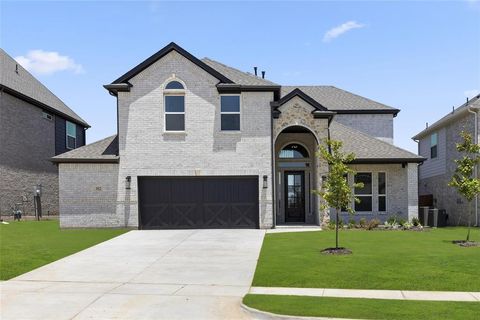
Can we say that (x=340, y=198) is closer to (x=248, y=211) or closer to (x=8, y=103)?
(x=248, y=211)

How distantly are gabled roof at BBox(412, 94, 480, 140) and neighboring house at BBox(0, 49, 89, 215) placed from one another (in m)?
24.9

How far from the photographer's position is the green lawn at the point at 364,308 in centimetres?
820

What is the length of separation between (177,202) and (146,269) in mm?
9095

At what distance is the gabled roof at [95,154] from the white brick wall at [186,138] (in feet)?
2.36

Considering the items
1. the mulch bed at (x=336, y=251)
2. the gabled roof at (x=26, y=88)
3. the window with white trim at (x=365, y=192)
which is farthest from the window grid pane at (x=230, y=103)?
the gabled roof at (x=26, y=88)

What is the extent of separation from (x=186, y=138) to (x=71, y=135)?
1906 centimetres

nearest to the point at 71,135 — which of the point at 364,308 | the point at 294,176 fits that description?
the point at 294,176

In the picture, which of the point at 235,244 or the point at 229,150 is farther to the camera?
the point at 229,150

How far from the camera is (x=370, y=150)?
81.0ft

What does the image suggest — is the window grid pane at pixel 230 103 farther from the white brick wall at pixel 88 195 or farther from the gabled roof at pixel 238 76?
the white brick wall at pixel 88 195

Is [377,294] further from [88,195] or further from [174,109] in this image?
[88,195]

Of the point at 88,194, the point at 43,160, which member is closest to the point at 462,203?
the point at 88,194

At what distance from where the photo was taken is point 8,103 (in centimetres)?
2841

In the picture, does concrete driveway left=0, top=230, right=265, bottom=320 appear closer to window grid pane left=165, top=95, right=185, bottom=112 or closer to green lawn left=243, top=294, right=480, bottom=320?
green lawn left=243, top=294, right=480, bottom=320
